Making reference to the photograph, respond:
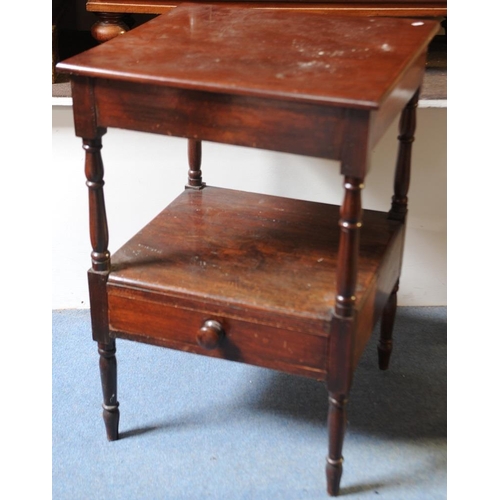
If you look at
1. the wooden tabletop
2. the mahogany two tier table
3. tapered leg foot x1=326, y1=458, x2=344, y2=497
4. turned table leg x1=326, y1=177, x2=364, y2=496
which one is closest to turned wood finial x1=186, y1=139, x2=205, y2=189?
the mahogany two tier table

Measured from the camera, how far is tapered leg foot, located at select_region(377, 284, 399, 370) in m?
1.76

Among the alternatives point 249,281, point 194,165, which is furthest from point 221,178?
point 249,281

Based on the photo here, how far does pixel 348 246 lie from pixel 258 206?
438mm

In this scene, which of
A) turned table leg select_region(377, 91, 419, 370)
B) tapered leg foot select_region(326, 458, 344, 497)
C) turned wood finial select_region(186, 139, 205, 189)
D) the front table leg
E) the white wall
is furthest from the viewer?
the white wall

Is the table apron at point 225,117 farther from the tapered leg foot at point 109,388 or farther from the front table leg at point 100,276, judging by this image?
the tapered leg foot at point 109,388

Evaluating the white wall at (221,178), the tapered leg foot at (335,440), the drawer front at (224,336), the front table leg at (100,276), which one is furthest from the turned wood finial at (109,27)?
the tapered leg foot at (335,440)

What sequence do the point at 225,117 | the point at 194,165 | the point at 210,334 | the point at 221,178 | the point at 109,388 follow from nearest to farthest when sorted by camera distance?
the point at 225,117
the point at 210,334
the point at 109,388
the point at 194,165
the point at 221,178

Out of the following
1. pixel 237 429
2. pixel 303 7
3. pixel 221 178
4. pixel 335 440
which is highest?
pixel 303 7

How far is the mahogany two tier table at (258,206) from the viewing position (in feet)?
4.01

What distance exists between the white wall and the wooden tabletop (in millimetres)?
376

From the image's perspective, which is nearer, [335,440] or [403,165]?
[335,440]

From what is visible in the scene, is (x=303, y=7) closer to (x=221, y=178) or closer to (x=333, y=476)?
(x=221, y=178)

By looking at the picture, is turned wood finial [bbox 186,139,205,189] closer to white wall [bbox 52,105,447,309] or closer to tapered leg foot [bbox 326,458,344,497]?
white wall [bbox 52,105,447,309]

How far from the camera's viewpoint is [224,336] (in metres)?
1.42
